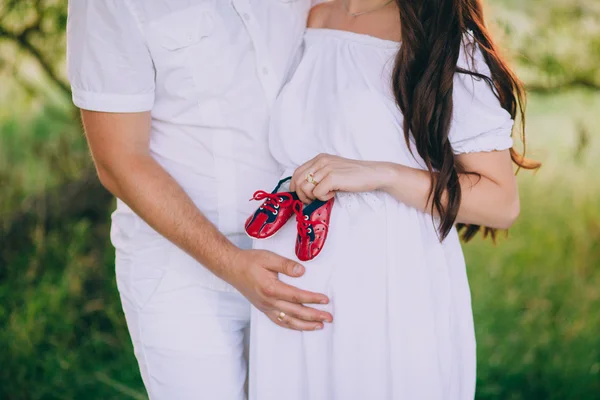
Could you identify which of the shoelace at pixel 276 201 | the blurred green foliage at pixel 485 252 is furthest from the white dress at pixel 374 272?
the blurred green foliage at pixel 485 252

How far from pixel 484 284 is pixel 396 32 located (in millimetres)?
2333

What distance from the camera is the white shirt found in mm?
1928

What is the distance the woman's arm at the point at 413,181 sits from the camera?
187cm

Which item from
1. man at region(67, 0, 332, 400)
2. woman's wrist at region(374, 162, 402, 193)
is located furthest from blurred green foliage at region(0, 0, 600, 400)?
woman's wrist at region(374, 162, 402, 193)

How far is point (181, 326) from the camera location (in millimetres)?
2154

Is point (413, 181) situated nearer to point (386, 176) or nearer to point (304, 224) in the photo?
point (386, 176)

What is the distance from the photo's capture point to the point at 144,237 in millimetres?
2193

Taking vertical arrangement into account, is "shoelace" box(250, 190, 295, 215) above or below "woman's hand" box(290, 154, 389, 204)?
below

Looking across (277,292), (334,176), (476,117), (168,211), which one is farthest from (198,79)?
(476,117)

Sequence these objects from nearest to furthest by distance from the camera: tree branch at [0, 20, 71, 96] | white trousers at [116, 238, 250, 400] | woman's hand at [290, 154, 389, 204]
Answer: woman's hand at [290, 154, 389, 204] < white trousers at [116, 238, 250, 400] < tree branch at [0, 20, 71, 96]

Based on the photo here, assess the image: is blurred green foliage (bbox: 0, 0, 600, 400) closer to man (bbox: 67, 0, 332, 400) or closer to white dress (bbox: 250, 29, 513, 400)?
man (bbox: 67, 0, 332, 400)

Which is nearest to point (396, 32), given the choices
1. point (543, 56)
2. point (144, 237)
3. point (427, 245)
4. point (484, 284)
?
point (427, 245)

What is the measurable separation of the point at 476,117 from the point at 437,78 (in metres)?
0.13

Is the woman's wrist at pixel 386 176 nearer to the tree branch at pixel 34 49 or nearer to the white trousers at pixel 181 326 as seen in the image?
the white trousers at pixel 181 326
